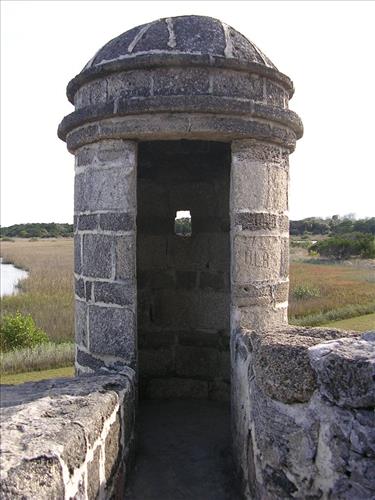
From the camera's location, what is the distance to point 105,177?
3486 millimetres

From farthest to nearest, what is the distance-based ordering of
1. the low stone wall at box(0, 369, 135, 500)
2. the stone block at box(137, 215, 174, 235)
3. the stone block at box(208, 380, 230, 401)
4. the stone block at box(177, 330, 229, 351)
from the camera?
the stone block at box(137, 215, 174, 235) < the stone block at box(177, 330, 229, 351) < the stone block at box(208, 380, 230, 401) < the low stone wall at box(0, 369, 135, 500)

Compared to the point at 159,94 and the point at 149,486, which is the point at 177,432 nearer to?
the point at 149,486

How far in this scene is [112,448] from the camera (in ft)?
8.83

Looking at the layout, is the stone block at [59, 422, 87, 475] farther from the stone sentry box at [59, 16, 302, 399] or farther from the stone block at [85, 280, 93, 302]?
the stone block at [85, 280, 93, 302]

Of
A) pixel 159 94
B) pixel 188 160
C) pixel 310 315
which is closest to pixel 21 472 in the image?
pixel 159 94

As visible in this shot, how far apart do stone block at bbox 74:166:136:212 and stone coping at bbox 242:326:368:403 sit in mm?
1316

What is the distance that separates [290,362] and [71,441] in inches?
38.1

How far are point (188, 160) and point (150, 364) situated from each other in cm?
208

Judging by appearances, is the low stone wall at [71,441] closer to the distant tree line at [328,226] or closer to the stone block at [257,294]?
the stone block at [257,294]

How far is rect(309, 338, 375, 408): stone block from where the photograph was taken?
2.00 meters

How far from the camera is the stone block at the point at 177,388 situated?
5066mm

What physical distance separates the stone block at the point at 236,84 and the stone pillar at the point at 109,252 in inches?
26.2

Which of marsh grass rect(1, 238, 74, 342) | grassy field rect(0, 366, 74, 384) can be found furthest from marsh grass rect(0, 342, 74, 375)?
marsh grass rect(1, 238, 74, 342)

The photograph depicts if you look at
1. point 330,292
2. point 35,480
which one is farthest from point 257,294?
point 330,292
